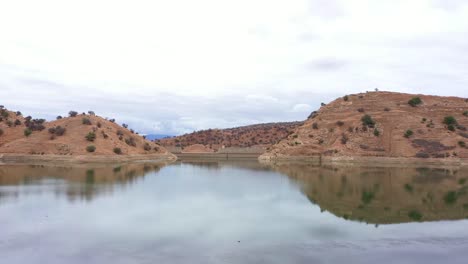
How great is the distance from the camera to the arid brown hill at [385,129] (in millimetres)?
70750

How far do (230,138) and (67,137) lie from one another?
2456 inches

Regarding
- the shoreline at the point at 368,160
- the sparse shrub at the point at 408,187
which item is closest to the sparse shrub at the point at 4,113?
the shoreline at the point at 368,160

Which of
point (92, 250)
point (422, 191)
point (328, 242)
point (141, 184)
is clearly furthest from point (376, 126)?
point (92, 250)

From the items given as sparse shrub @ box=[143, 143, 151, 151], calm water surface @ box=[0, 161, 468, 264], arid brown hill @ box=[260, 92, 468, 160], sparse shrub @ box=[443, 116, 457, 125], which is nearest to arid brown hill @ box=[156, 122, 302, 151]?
arid brown hill @ box=[260, 92, 468, 160]

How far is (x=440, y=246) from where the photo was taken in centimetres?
1612

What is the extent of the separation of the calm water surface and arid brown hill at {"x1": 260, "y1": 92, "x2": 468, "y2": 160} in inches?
1584

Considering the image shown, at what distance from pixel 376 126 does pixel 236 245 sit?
68902mm

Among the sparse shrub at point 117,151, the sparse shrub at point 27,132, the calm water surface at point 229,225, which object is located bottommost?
the calm water surface at point 229,225

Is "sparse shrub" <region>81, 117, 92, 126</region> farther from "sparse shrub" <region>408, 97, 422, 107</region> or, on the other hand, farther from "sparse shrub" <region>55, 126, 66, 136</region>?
"sparse shrub" <region>408, 97, 422, 107</region>

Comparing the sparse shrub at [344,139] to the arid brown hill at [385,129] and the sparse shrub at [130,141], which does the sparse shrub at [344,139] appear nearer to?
the arid brown hill at [385,129]

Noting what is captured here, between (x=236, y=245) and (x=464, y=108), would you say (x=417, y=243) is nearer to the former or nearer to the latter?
(x=236, y=245)

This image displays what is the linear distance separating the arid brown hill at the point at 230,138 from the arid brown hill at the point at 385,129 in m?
28.1

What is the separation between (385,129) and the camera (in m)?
Answer: 77.9

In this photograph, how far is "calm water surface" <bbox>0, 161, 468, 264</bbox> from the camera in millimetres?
14447
